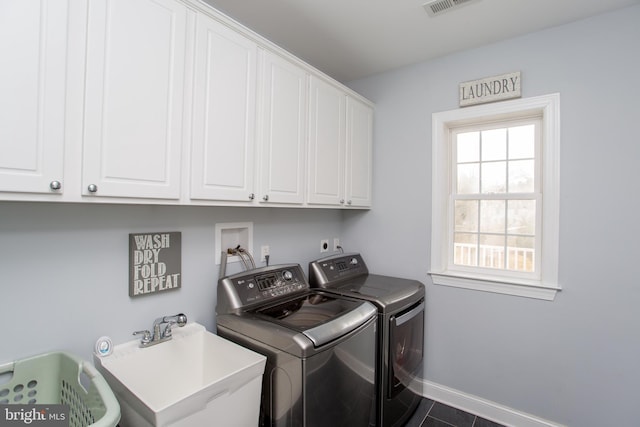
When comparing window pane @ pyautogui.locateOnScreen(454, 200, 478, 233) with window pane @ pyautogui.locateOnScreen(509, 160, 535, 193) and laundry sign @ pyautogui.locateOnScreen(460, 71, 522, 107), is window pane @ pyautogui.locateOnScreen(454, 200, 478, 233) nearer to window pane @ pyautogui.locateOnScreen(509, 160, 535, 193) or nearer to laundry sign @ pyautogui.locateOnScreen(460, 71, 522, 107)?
window pane @ pyautogui.locateOnScreen(509, 160, 535, 193)

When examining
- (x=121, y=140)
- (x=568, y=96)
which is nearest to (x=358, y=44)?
(x=568, y=96)

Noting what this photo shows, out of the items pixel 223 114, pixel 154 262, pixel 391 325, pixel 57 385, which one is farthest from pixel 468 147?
pixel 57 385

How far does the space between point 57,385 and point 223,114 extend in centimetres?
131

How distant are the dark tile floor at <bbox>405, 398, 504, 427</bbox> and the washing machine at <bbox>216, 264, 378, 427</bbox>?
572 mm

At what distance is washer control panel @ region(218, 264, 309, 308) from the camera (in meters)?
1.65

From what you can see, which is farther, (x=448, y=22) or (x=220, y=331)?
(x=448, y=22)

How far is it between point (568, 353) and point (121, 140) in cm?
270

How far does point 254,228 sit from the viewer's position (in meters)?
2.05

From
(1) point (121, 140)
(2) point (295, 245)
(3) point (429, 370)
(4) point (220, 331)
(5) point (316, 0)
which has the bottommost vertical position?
(3) point (429, 370)

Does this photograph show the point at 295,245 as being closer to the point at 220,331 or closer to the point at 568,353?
the point at 220,331

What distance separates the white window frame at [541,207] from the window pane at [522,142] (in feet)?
0.25

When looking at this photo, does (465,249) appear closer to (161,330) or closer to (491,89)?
(491,89)

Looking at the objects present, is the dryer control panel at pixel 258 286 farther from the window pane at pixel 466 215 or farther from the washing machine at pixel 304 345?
the window pane at pixel 466 215

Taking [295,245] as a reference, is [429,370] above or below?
below
